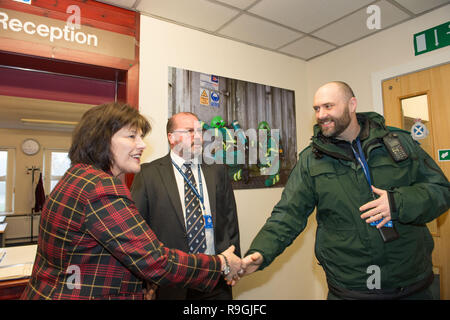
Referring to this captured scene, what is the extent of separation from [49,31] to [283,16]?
1.89m

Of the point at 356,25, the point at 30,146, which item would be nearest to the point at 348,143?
the point at 356,25

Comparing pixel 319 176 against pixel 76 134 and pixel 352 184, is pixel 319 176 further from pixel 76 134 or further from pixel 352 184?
pixel 76 134

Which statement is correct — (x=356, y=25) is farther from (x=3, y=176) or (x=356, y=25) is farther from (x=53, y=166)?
(x=3, y=176)

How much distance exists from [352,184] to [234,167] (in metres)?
1.45

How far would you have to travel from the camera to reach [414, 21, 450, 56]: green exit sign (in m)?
2.40

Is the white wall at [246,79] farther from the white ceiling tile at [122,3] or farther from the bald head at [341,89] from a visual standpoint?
the bald head at [341,89]

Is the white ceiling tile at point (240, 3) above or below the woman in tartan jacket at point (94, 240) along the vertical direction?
above

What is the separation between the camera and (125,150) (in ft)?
4.02

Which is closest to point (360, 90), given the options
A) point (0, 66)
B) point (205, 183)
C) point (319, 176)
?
point (319, 176)

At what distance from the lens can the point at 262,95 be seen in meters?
3.16

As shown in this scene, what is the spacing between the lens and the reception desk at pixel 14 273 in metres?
1.61

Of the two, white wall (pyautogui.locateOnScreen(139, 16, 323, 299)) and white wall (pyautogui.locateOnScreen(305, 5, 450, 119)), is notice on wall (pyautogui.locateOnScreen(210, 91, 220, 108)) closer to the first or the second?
white wall (pyautogui.locateOnScreen(139, 16, 323, 299))

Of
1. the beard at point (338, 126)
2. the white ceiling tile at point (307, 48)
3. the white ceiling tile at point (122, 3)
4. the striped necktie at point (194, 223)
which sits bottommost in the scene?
the striped necktie at point (194, 223)

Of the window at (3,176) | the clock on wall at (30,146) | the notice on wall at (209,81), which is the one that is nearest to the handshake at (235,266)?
the notice on wall at (209,81)
